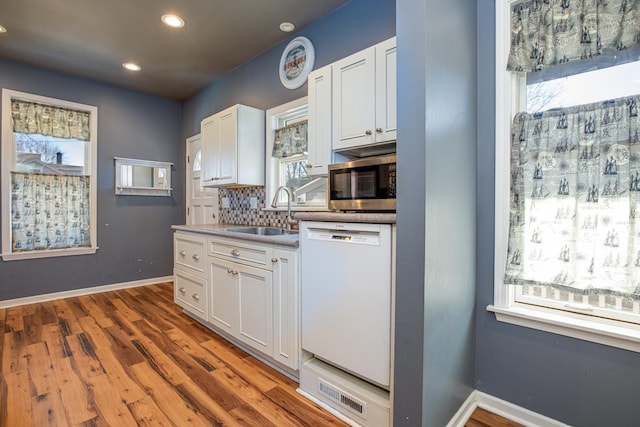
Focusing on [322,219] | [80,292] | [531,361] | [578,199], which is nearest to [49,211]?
[80,292]

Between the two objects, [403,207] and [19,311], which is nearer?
[403,207]

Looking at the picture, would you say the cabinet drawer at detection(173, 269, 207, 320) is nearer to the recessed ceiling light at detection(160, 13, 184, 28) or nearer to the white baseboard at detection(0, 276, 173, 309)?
the white baseboard at detection(0, 276, 173, 309)

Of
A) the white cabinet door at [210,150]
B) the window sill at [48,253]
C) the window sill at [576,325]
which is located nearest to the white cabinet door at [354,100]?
the window sill at [576,325]

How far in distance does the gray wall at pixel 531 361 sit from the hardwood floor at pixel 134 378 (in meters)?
0.95

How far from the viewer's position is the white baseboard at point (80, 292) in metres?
3.39

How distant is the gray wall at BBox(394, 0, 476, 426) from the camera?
4.00 ft

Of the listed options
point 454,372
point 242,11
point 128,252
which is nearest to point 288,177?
point 242,11

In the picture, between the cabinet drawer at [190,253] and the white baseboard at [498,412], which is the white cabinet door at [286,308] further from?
the cabinet drawer at [190,253]

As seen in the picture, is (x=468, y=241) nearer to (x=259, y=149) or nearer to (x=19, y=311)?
(x=259, y=149)

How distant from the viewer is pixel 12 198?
3.35 metres

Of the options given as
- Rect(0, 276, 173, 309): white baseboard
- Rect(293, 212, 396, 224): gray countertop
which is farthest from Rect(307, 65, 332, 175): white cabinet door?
Rect(0, 276, 173, 309): white baseboard

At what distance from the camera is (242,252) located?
2180mm

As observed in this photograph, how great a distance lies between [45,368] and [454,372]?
2.65m

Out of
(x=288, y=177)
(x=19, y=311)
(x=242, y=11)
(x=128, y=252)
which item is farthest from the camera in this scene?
(x=128, y=252)
